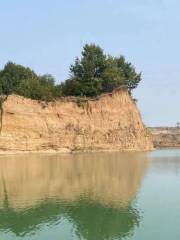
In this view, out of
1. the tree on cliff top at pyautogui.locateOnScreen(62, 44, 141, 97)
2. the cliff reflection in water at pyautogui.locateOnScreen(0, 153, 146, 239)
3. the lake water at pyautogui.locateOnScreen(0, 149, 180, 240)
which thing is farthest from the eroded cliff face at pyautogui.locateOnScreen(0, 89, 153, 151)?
the lake water at pyautogui.locateOnScreen(0, 149, 180, 240)

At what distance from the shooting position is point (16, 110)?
47.9 m

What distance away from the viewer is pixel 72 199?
65.1 ft

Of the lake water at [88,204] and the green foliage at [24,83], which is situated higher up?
the green foliage at [24,83]

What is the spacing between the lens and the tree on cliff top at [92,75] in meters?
59.7

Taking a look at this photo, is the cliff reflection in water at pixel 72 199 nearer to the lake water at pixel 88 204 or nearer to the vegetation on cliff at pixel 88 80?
the lake water at pixel 88 204

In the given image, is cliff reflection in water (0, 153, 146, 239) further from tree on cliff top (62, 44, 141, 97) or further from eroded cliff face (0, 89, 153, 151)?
tree on cliff top (62, 44, 141, 97)

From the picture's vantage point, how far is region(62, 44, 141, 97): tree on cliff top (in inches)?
2349

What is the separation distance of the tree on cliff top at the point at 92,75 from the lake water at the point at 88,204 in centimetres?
2924

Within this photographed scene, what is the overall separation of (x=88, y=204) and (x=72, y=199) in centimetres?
148

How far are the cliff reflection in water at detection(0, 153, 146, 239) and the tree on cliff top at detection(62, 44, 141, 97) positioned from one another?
27.6 metres

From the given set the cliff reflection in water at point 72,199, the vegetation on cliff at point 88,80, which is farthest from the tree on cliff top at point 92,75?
the cliff reflection in water at point 72,199

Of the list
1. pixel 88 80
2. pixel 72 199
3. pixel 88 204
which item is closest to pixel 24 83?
pixel 88 80

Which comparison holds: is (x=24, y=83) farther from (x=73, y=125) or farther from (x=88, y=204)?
(x=88, y=204)

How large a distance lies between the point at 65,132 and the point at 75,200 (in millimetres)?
33464
